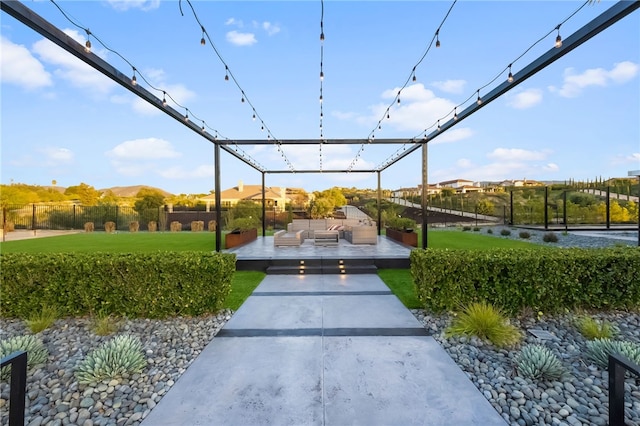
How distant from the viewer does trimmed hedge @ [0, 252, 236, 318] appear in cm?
401

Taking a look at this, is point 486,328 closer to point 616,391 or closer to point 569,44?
point 616,391

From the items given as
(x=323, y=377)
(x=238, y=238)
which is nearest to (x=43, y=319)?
(x=323, y=377)

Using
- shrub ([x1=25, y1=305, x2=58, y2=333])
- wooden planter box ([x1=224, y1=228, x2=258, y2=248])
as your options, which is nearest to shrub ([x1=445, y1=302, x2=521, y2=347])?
shrub ([x1=25, y1=305, x2=58, y2=333])

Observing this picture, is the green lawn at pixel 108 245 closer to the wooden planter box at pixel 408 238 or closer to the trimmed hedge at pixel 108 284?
the trimmed hedge at pixel 108 284

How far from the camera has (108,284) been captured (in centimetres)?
404

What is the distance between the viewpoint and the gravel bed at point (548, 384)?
7.18 feet

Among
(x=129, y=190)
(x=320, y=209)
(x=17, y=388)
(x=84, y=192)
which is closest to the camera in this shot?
(x=17, y=388)

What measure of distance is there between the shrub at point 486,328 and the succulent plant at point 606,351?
629 mm

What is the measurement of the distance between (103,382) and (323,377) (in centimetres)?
199

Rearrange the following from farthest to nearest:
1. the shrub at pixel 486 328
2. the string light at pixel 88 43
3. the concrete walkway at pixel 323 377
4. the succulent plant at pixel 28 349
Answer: the string light at pixel 88 43, the shrub at pixel 486 328, the succulent plant at pixel 28 349, the concrete walkway at pixel 323 377

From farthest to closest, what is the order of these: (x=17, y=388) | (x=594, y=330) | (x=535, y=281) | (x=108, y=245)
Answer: (x=108, y=245) → (x=535, y=281) → (x=594, y=330) → (x=17, y=388)

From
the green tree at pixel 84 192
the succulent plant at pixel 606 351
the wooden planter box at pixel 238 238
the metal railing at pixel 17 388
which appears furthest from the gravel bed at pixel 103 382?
the green tree at pixel 84 192

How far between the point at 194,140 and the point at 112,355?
20.7 ft

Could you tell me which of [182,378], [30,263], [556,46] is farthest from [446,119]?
[30,263]
